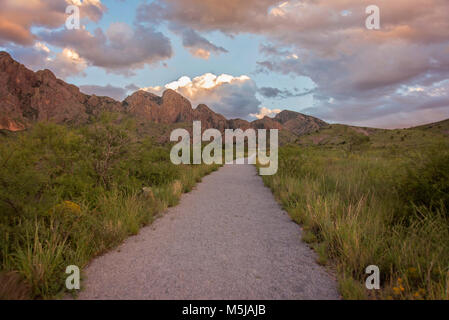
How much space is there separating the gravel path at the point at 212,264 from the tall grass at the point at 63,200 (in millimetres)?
404

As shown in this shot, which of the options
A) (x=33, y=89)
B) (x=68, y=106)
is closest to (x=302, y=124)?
(x=33, y=89)

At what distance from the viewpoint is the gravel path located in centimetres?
277

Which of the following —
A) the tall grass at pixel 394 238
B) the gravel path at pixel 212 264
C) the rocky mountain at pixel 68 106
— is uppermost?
the rocky mountain at pixel 68 106

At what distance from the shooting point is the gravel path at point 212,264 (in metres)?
2.77

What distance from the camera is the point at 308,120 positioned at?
18088 cm

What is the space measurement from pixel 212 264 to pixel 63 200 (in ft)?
12.2

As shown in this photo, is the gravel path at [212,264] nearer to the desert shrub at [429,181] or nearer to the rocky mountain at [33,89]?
the desert shrub at [429,181]

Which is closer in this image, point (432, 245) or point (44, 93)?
point (432, 245)

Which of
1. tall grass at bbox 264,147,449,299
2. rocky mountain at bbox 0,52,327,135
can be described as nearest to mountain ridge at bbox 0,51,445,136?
rocky mountain at bbox 0,52,327,135

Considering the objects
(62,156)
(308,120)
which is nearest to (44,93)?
(62,156)

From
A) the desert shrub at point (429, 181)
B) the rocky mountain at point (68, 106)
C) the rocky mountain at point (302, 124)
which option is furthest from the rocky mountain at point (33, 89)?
the rocky mountain at point (302, 124)

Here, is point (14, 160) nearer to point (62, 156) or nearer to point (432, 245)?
point (62, 156)
